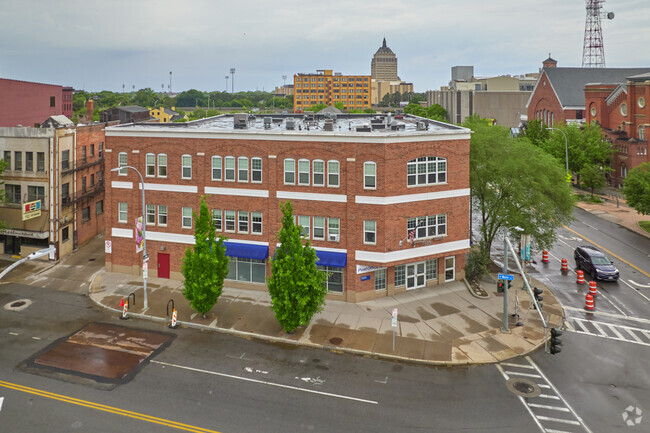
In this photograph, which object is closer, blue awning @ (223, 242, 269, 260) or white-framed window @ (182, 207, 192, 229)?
blue awning @ (223, 242, 269, 260)

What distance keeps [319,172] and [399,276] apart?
28.4ft

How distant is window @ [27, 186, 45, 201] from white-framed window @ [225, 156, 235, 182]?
670 inches

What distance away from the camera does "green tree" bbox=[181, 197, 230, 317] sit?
27.1 m

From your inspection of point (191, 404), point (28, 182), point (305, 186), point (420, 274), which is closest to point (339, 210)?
point (305, 186)

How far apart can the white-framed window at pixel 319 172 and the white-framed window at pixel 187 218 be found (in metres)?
9.36

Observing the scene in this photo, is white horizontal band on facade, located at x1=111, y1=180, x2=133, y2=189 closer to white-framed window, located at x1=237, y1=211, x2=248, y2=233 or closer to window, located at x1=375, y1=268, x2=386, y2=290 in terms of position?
white-framed window, located at x1=237, y1=211, x2=248, y2=233

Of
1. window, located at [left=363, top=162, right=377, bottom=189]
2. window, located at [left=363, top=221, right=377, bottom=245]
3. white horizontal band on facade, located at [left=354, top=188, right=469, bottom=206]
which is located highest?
window, located at [left=363, top=162, right=377, bottom=189]

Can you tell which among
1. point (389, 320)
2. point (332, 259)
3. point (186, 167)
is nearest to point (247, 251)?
point (332, 259)

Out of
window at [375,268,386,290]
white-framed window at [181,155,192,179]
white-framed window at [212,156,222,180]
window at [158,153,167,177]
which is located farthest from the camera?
window at [158,153,167,177]

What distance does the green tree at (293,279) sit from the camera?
24.9 metres

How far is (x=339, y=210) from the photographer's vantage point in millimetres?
31406

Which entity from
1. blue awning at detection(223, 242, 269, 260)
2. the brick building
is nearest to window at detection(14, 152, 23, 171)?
blue awning at detection(223, 242, 269, 260)

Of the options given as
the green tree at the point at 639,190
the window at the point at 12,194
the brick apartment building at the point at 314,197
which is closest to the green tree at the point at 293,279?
→ the brick apartment building at the point at 314,197

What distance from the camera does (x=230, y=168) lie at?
3334cm
